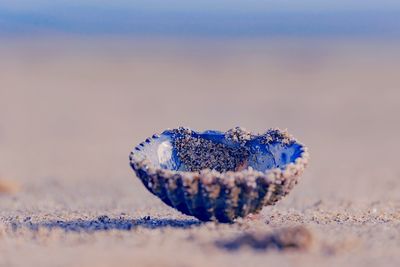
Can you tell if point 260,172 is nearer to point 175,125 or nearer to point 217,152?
point 217,152

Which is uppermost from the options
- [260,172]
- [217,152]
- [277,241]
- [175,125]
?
[175,125]

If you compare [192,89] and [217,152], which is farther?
[192,89]

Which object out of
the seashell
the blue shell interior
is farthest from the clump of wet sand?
the blue shell interior

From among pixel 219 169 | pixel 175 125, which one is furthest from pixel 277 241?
pixel 175 125

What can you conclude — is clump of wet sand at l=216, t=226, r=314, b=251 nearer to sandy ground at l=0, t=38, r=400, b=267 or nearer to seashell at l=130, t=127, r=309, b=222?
sandy ground at l=0, t=38, r=400, b=267

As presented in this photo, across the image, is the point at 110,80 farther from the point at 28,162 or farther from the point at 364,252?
the point at 364,252
